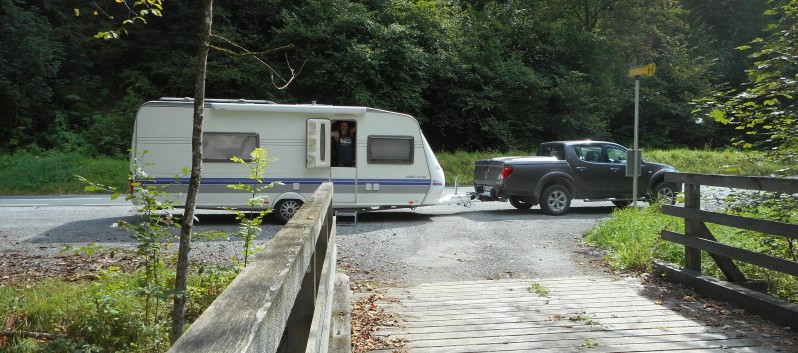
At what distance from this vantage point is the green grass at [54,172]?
22891 millimetres

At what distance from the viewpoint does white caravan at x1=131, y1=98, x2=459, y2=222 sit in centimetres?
1403

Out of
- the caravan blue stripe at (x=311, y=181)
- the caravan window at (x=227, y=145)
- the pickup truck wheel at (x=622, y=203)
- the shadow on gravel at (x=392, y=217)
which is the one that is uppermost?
the caravan window at (x=227, y=145)

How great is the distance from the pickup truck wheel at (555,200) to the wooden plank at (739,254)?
7898 mm

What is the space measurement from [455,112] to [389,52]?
15.5 ft

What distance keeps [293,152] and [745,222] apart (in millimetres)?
9739

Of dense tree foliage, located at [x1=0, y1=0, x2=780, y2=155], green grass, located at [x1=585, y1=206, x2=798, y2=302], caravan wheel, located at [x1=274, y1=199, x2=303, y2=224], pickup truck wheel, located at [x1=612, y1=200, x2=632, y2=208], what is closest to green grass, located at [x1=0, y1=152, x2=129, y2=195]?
dense tree foliage, located at [x1=0, y1=0, x2=780, y2=155]

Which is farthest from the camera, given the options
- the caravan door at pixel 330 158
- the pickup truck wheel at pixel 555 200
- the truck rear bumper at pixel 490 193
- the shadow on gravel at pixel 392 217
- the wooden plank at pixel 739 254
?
the pickup truck wheel at pixel 555 200

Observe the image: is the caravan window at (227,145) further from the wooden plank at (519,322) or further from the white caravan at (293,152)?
the wooden plank at (519,322)

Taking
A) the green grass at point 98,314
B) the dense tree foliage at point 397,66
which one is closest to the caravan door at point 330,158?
the green grass at point 98,314

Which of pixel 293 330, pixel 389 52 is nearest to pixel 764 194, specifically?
pixel 293 330

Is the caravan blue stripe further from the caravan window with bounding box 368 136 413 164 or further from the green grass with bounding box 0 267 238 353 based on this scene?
the green grass with bounding box 0 267 238 353

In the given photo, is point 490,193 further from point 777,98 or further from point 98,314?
point 98,314

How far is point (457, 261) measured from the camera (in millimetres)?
10391

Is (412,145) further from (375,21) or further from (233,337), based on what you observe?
(375,21)
